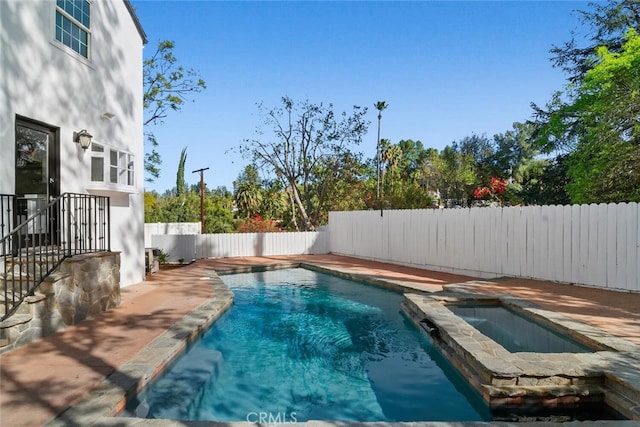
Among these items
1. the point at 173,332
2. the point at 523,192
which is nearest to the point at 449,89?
the point at 523,192

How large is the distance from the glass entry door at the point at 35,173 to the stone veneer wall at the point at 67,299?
760 mm

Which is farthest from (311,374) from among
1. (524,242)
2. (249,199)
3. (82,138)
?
(249,199)

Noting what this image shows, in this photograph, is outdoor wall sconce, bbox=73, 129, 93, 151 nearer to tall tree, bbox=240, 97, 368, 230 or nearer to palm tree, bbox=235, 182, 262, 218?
tall tree, bbox=240, 97, 368, 230

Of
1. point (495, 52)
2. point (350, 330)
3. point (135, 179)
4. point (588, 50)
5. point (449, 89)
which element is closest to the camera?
point (350, 330)

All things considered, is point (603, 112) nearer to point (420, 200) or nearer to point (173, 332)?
point (420, 200)

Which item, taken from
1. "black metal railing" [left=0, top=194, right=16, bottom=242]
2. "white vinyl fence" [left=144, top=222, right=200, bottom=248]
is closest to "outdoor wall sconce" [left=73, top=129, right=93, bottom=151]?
"black metal railing" [left=0, top=194, right=16, bottom=242]

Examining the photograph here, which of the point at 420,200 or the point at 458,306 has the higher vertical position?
the point at 420,200

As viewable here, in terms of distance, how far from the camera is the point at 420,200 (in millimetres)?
18984

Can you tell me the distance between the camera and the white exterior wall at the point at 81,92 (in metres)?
5.54

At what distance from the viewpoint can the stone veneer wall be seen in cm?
467

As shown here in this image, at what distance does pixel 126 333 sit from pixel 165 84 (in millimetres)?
13780

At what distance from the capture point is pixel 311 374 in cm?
473

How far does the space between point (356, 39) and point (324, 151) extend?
24.8ft

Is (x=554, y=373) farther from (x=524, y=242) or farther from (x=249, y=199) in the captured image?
(x=249, y=199)
